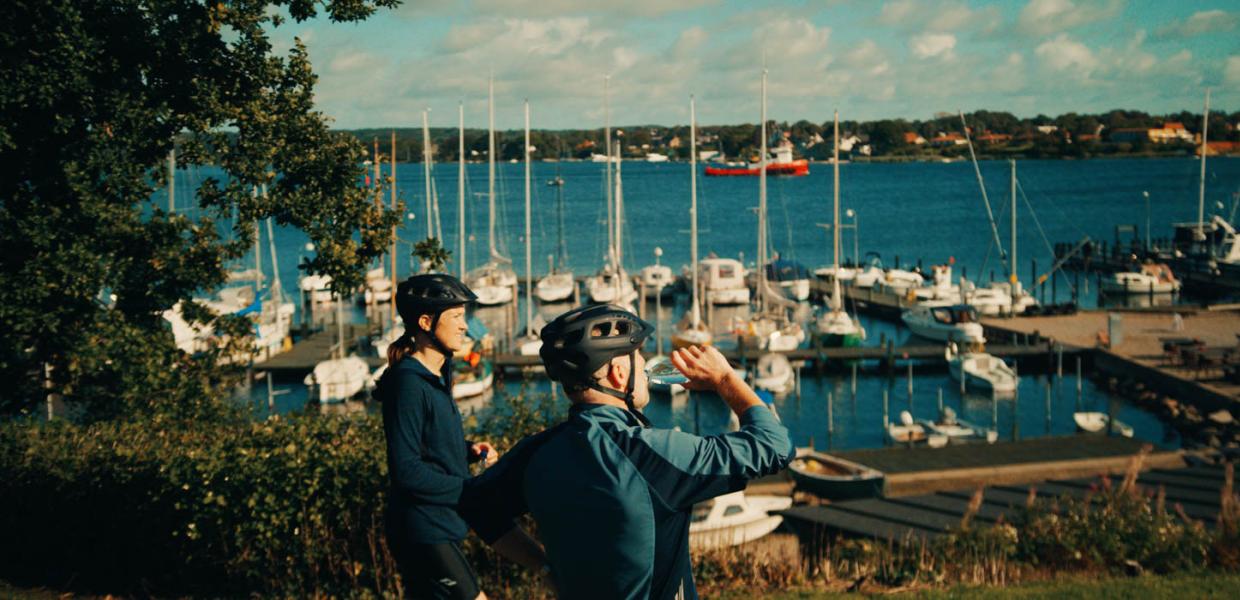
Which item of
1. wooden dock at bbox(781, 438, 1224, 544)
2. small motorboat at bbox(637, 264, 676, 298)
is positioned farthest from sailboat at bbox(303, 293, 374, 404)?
small motorboat at bbox(637, 264, 676, 298)

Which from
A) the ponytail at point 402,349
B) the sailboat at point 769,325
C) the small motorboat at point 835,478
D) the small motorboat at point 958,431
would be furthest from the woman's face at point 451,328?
the sailboat at point 769,325

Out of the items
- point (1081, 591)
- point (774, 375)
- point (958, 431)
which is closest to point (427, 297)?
point (1081, 591)

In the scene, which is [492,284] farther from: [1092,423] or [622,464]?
[622,464]

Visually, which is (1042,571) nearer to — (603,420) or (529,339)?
(603,420)

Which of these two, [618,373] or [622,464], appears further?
[618,373]

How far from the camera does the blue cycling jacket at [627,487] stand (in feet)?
10.6

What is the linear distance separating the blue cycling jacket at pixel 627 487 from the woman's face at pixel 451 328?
5.39 ft

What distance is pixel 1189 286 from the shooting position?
198 ft

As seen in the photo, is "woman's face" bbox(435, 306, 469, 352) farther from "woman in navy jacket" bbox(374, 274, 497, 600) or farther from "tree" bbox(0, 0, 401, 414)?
"tree" bbox(0, 0, 401, 414)

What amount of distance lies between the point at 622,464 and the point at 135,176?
8.24 m

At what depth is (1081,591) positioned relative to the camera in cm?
756

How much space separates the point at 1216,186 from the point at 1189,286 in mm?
132195

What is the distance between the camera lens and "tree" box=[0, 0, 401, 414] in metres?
9.34

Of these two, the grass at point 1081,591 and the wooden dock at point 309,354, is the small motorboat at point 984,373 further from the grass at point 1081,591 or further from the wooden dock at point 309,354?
the grass at point 1081,591
